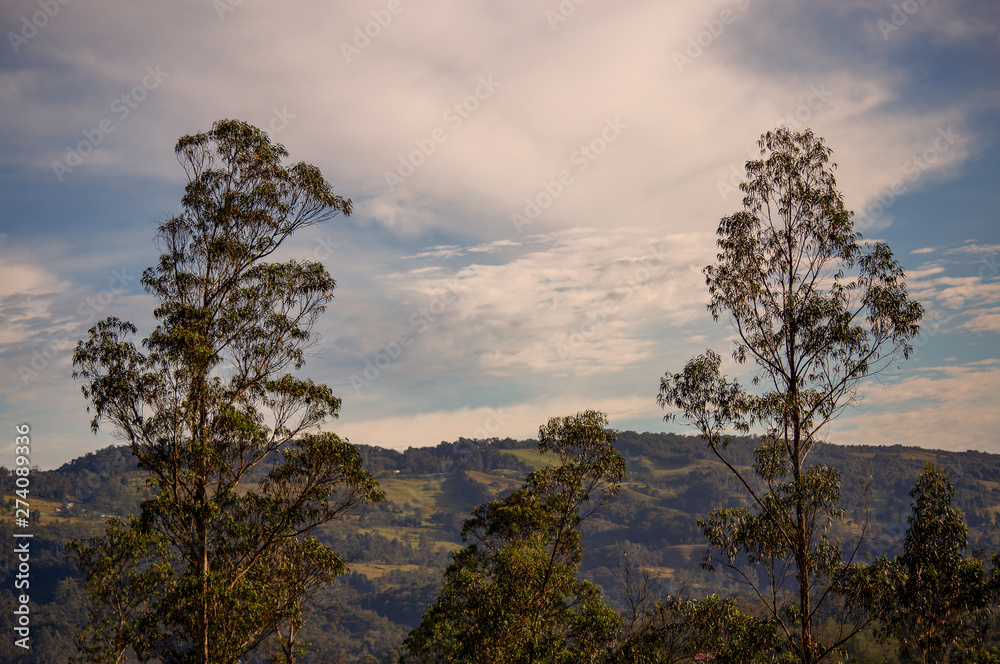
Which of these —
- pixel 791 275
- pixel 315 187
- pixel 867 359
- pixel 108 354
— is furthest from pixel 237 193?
pixel 867 359

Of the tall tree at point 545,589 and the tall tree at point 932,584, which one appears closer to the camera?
the tall tree at point 932,584

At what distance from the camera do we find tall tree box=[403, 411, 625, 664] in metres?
24.0

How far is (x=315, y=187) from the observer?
71.7 ft

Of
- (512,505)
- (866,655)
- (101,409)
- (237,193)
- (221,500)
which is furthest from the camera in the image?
(866,655)

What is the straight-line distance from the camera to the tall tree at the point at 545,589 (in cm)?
2402

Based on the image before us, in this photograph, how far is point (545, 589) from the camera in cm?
2453

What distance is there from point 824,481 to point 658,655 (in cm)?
975

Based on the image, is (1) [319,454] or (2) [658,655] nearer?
(1) [319,454]

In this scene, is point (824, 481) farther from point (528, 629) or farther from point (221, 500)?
point (221, 500)

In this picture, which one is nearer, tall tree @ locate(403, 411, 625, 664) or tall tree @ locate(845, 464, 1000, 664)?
tall tree @ locate(845, 464, 1000, 664)

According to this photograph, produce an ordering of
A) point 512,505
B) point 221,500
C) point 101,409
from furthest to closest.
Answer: point 512,505, point 221,500, point 101,409

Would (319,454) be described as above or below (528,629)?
above

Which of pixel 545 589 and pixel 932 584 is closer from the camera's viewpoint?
pixel 932 584

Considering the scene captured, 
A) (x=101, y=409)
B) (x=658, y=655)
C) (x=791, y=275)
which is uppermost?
(x=791, y=275)
